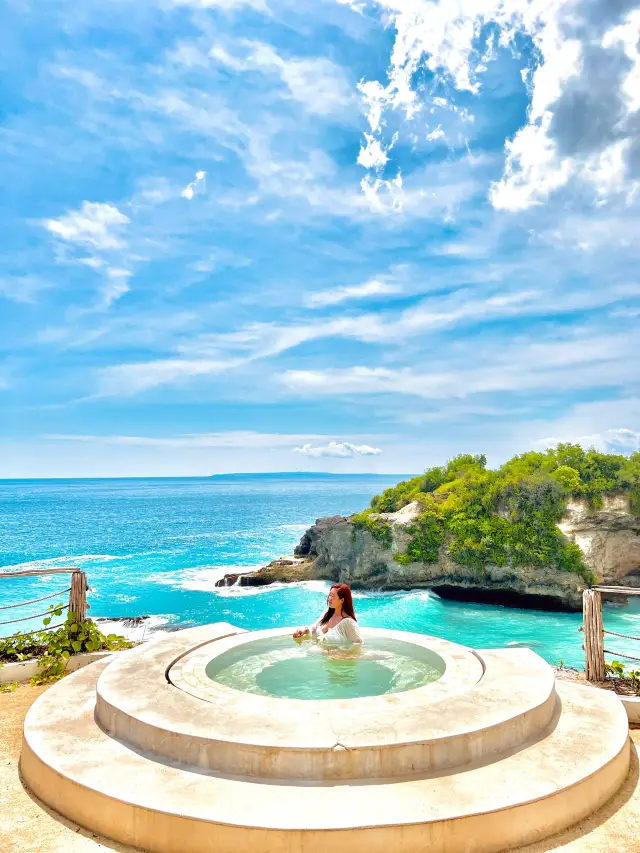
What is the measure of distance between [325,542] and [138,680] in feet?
113

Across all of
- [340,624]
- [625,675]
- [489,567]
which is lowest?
[489,567]

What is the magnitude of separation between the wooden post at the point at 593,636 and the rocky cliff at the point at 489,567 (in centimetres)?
2639

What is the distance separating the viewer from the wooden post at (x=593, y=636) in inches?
304

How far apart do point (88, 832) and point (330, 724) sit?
226 cm

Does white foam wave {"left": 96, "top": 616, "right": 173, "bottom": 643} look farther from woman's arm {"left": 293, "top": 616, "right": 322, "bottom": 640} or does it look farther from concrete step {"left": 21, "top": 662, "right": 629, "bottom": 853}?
concrete step {"left": 21, "top": 662, "right": 629, "bottom": 853}

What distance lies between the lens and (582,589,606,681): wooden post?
7.72 m

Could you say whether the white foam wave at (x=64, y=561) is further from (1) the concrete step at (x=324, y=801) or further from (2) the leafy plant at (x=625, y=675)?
(2) the leafy plant at (x=625, y=675)

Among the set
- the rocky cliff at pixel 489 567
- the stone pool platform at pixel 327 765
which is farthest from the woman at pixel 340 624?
the rocky cliff at pixel 489 567

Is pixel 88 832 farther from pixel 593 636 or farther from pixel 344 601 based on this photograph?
pixel 593 636

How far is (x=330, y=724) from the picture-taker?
17.4 feet

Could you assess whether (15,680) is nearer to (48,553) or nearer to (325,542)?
(325,542)

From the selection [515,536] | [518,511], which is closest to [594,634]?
[515,536]

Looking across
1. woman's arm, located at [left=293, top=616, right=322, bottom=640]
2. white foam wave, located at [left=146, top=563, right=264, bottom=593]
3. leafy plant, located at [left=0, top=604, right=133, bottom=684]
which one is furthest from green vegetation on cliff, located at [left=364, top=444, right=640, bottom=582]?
leafy plant, located at [left=0, top=604, right=133, bottom=684]

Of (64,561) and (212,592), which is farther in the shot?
(64,561)
